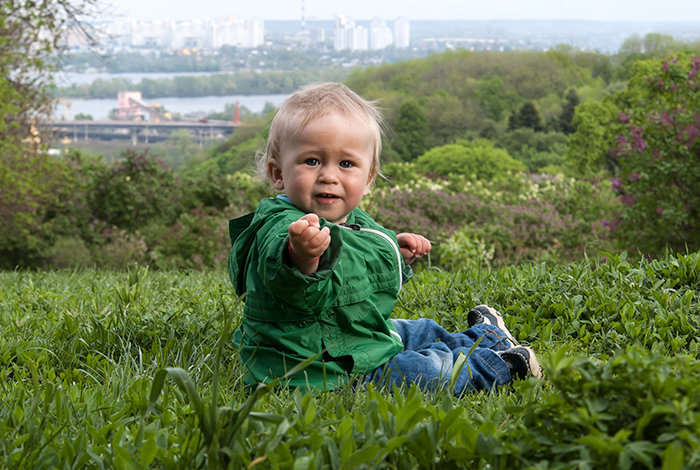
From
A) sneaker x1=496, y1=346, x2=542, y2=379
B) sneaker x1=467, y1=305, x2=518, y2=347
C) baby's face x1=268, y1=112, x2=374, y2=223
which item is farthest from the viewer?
sneaker x1=467, y1=305, x2=518, y2=347

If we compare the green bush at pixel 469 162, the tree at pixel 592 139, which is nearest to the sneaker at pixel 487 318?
the tree at pixel 592 139

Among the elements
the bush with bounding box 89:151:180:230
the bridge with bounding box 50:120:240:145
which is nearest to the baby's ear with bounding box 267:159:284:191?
the bush with bounding box 89:151:180:230

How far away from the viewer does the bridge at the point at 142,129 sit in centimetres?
8138

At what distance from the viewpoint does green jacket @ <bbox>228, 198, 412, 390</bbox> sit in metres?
2.31

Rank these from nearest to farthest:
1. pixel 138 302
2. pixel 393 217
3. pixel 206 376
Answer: pixel 206 376, pixel 138 302, pixel 393 217

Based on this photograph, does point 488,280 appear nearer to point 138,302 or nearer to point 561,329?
point 561,329

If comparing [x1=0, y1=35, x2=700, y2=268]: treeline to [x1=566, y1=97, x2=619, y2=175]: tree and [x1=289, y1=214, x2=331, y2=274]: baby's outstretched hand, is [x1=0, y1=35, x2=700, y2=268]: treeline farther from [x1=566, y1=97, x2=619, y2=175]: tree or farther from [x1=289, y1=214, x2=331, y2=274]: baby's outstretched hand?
[x1=566, y1=97, x2=619, y2=175]: tree

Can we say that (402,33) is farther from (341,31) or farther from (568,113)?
(568,113)

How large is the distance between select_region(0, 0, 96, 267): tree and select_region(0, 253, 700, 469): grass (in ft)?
30.4

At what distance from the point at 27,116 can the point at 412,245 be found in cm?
1287

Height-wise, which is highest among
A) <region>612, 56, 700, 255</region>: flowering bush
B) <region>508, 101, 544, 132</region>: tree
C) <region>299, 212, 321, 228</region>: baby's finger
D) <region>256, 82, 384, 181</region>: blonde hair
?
<region>256, 82, 384, 181</region>: blonde hair

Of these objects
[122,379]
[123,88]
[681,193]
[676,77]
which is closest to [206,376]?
[122,379]

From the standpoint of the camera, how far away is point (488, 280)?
3986 mm

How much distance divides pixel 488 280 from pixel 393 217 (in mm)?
11642
